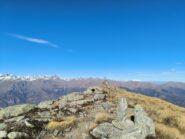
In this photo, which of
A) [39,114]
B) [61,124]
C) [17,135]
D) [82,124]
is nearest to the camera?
[17,135]

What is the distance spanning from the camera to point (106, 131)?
2134cm

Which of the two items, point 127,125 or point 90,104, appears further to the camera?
point 90,104

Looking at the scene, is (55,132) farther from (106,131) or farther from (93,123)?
(106,131)

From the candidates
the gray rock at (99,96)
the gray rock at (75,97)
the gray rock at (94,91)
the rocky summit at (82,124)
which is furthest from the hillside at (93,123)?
the gray rock at (94,91)

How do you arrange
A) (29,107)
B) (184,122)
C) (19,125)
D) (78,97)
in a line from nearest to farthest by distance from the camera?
(19,125) < (184,122) < (29,107) < (78,97)

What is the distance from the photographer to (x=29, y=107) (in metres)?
35.8

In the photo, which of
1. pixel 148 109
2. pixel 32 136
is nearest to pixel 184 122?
pixel 148 109

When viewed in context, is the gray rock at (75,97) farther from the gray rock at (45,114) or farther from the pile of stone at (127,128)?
the pile of stone at (127,128)

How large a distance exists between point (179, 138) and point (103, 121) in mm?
6889

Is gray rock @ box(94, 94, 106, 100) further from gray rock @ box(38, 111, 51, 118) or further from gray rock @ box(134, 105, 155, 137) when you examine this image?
gray rock @ box(134, 105, 155, 137)

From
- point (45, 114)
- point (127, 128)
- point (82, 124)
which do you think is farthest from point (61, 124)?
point (45, 114)

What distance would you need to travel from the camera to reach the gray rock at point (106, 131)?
20614 millimetres

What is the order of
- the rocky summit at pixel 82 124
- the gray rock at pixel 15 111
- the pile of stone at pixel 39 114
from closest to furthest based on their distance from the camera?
the rocky summit at pixel 82 124
the pile of stone at pixel 39 114
the gray rock at pixel 15 111

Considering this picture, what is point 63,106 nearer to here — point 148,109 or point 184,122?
point 148,109
